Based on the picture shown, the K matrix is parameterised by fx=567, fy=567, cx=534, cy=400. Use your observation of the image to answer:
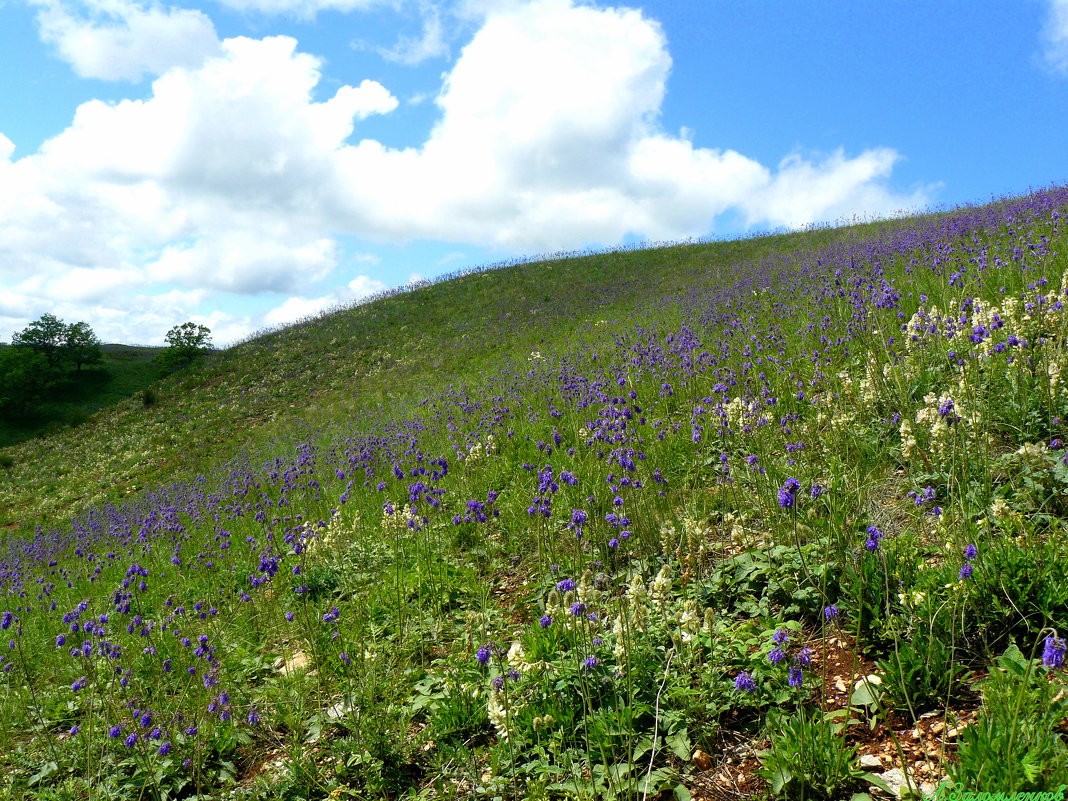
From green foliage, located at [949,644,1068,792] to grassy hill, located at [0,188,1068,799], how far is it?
0.04 feet

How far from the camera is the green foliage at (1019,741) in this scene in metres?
1.73

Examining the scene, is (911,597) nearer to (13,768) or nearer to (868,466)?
(868,466)

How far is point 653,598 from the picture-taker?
117 inches

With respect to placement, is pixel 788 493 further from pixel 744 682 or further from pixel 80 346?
pixel 80 346

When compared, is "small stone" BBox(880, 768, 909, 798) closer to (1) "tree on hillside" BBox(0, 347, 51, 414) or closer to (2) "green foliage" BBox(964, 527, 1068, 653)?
(2) "green foliage" BBox(964, 527, 1068, 653)

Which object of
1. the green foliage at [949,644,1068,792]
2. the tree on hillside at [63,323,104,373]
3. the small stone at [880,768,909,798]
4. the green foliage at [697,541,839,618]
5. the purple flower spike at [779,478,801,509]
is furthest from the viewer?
the tree on hillside at [63,323,104,373]

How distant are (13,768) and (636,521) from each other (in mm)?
4400

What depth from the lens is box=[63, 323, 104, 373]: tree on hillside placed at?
118ft

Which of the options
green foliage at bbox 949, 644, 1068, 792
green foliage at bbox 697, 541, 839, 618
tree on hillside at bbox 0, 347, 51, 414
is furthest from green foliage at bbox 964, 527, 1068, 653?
tree on hillside at bbox 0, 347, 51, 414

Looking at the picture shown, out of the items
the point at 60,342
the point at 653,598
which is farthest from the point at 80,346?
the point at 653,598

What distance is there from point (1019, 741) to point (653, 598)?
147 centimetres

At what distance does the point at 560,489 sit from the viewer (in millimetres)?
5281

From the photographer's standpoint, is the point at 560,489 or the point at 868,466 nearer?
the point at 868,466

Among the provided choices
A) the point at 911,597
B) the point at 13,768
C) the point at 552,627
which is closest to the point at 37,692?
the point at 13,768
